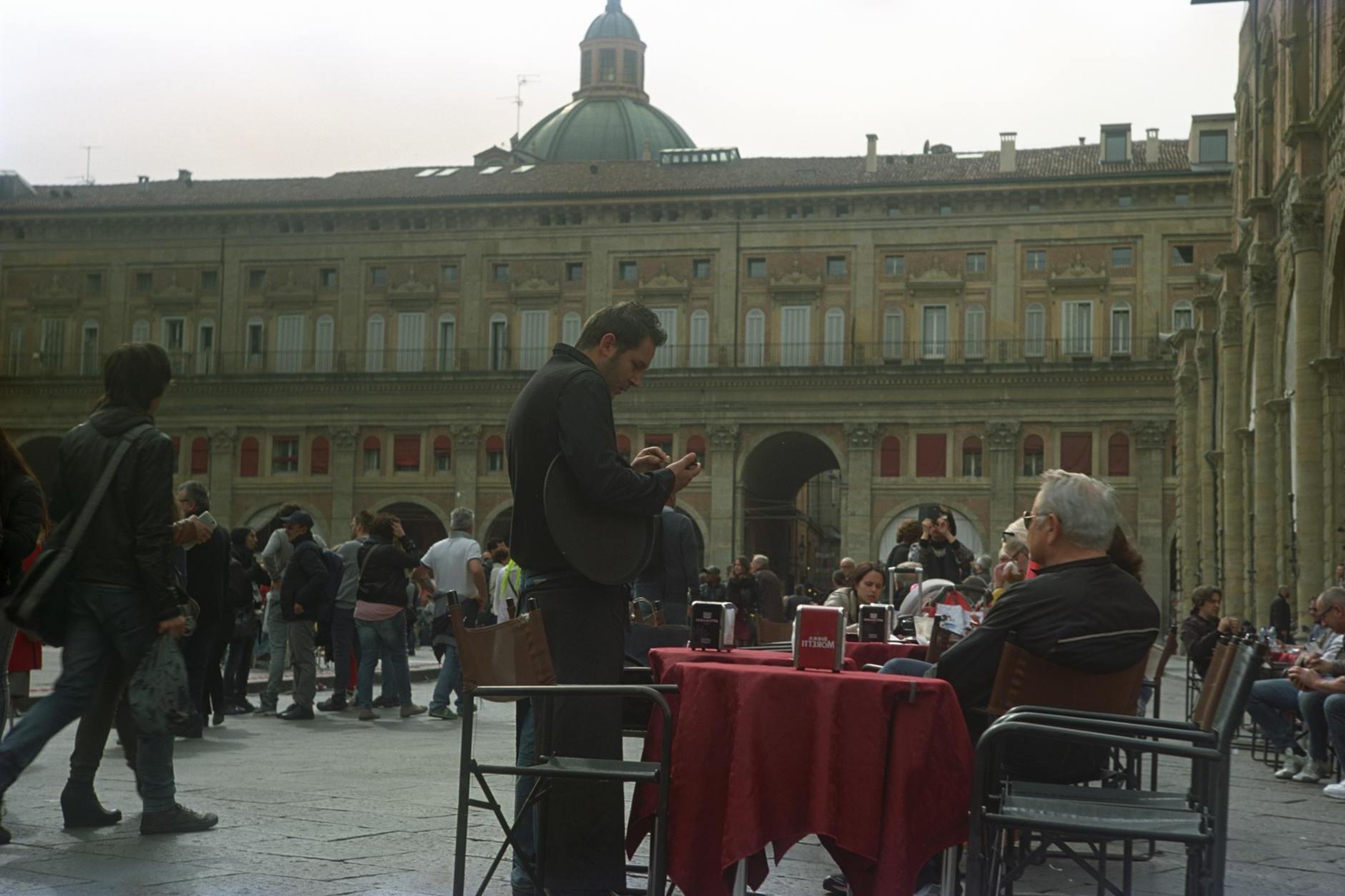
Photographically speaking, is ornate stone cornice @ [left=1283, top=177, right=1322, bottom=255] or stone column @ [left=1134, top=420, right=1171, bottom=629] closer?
ornate stone cornice @ [left=1283, top=177, right=1322, bottom=255]

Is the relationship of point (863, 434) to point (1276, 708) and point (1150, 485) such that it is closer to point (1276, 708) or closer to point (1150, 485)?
point (1150, 485)

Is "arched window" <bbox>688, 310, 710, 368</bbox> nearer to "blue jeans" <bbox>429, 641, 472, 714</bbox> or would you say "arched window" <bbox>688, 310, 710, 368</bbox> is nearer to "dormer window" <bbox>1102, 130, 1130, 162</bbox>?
"dormer window" <bbox>1102, 130, 1130, 162</bbox>

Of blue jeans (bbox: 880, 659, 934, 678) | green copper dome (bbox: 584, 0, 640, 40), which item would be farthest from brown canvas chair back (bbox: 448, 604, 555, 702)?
green copper dome (bbox: 584, 0, 640, 40)

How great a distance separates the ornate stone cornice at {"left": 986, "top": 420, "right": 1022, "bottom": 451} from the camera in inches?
1930

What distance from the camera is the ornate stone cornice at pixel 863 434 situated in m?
50.1

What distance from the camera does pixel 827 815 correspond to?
4418 mm

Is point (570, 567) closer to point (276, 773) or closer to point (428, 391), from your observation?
point (276, 773)

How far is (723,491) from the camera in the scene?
50.6 m

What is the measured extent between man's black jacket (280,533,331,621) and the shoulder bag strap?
7282 millimetres

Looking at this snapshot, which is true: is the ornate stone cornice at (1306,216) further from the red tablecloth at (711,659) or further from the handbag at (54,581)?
the handbag at (54,581)

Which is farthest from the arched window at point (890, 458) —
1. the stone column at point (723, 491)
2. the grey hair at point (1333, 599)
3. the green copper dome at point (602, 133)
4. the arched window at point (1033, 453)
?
the grey hair at point (1333, 599)

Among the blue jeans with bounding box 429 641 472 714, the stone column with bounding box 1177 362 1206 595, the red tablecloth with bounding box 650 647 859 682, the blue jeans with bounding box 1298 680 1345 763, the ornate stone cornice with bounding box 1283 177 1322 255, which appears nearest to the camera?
the red tablecloth with bounding box 650 647 859 682

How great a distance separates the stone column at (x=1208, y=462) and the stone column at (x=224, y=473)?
32029mm

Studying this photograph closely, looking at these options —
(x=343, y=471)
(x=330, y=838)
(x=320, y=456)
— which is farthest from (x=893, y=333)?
(x=330, y=838)
